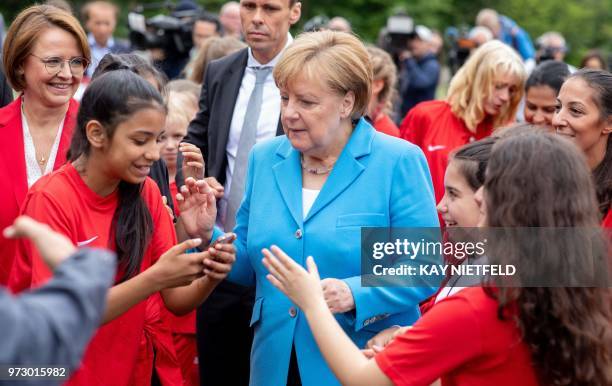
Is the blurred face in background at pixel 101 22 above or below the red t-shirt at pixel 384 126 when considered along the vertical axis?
above

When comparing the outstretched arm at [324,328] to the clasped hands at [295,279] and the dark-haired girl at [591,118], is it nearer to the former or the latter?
the clasped hands at [295,279]

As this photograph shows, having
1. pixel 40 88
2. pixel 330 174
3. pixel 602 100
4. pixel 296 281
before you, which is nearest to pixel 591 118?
pixel 602 100

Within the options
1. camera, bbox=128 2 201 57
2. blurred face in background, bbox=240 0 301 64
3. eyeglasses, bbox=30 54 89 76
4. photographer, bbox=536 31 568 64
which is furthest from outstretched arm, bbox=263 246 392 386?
camera, bbox=128 2 201 57

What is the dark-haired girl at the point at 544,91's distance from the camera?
566 cm

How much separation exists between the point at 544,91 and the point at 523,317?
3.38 m

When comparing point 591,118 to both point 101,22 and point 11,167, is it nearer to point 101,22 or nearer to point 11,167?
point 11,167

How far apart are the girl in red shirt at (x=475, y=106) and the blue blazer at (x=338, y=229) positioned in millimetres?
2424

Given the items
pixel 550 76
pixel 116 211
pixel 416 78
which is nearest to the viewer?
pixel 116 211

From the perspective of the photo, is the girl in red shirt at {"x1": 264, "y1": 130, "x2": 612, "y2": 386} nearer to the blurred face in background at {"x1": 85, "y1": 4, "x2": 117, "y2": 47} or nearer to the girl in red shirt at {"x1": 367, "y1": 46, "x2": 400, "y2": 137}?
the girl in red shirt at {"x1": 367, "y1": 46, "x2": 400, "y2": 137}

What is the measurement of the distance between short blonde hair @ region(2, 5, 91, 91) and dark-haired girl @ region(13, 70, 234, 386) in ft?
3.03

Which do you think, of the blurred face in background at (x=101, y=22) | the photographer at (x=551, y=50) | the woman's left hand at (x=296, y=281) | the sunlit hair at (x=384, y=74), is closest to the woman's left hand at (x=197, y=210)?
the woman's left hand at (x=296, y=281)

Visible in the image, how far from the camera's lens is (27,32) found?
402 centimetres

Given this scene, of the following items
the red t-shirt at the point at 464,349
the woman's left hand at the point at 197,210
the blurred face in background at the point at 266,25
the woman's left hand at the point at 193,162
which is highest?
the blurred face in background at the point at 266,25

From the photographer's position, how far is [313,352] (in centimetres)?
337
